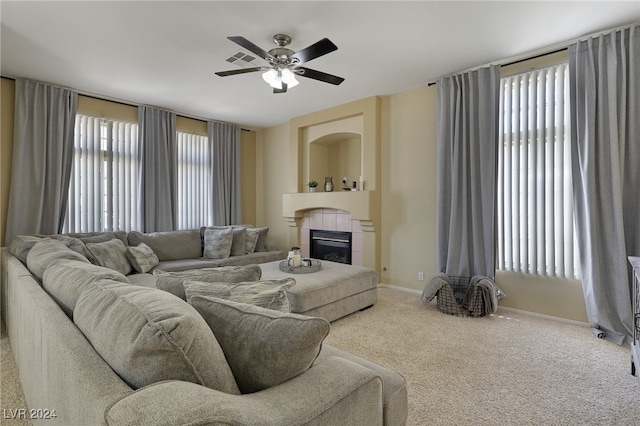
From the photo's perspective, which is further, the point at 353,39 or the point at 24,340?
the point at 353,39

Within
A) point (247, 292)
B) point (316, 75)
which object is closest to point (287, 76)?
point (316, 75)

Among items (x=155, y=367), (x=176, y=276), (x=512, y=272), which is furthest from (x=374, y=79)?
(x=155, y=367)

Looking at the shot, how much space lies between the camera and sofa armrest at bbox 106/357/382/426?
0.62 meters

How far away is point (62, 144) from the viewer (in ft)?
13.3

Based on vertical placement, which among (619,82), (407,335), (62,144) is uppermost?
(619,82)

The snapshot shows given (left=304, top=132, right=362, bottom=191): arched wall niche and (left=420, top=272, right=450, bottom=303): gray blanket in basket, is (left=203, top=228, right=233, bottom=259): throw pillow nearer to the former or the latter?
(left=304, top=132, right=362, bottom=191): arched wall niche

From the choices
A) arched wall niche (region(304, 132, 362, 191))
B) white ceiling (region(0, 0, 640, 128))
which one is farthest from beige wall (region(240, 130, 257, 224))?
white ceiling (region(0, 0, 640, 128))

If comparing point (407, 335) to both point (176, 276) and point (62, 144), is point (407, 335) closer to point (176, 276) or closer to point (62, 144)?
point (176, 276)

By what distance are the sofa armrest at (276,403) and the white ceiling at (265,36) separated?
2599mm

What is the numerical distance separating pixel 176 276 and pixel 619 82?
3.94 metres

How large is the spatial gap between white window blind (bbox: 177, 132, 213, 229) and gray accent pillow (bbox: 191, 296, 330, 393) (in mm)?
4853

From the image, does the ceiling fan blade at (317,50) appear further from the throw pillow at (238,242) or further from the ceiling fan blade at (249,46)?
the throw pillow at (238,242)

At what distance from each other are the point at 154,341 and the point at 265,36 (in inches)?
114

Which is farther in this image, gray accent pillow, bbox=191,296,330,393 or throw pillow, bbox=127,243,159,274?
throw pillow, bbox=127,243,159,274
